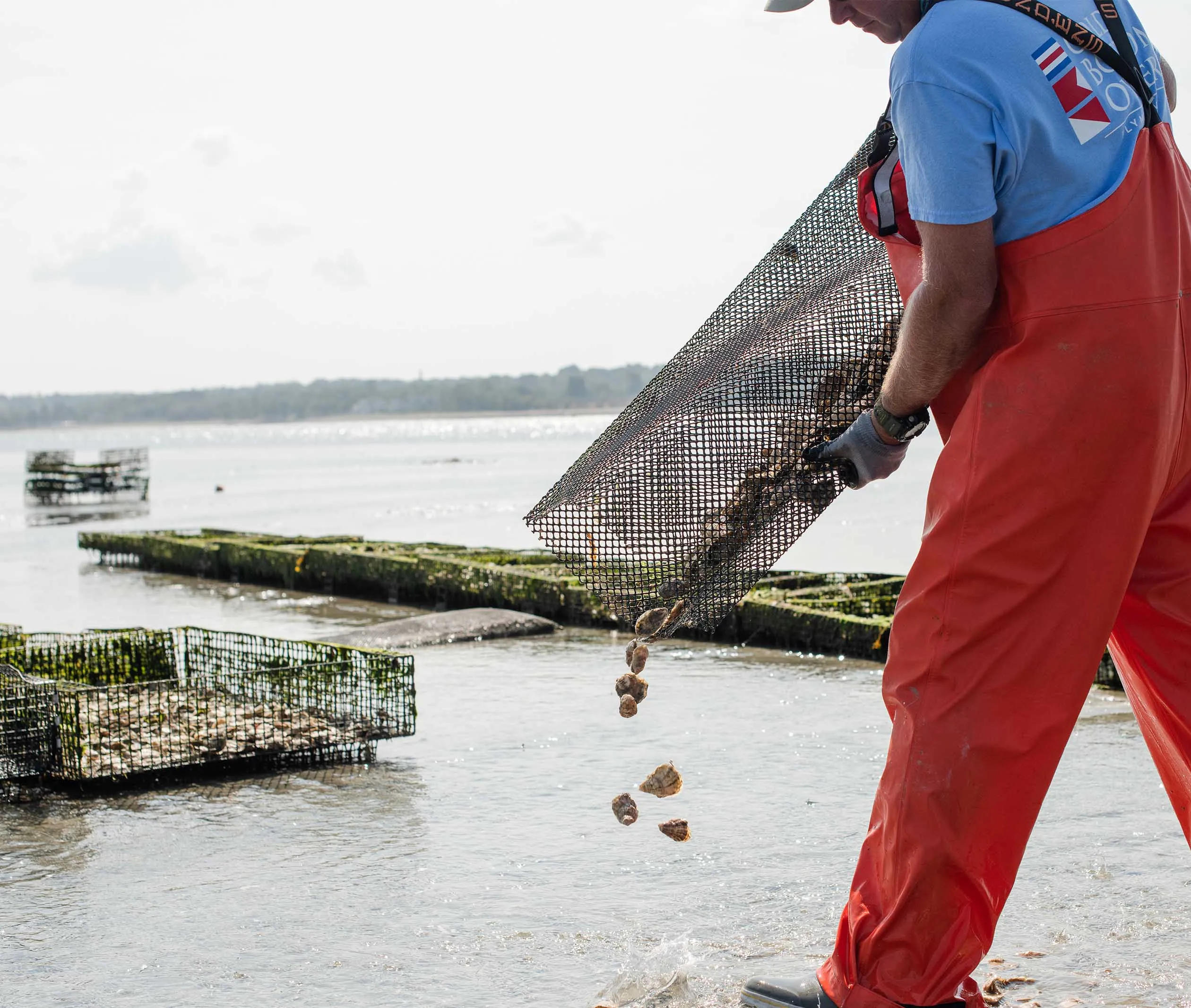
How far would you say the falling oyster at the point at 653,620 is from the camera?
12.5 ft

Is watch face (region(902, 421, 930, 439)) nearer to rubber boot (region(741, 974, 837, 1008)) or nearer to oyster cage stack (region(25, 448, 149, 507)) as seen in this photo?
rubber boot (region(741, 974, 837, 1008))

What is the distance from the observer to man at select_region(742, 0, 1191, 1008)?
2.80 m

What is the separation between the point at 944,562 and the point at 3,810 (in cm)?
594

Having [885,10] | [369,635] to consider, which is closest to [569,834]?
[885,10]

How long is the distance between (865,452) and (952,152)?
0.92 metres

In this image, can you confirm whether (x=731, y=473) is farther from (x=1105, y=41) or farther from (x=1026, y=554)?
(x=1105, y=41)

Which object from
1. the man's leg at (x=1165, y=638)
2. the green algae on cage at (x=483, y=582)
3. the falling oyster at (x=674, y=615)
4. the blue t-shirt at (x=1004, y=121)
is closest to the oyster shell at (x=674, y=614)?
the falling oyster at (x=674, y=615)

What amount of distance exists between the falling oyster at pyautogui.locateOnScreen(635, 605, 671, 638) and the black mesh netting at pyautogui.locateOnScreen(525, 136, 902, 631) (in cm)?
3

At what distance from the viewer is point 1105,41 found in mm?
2898

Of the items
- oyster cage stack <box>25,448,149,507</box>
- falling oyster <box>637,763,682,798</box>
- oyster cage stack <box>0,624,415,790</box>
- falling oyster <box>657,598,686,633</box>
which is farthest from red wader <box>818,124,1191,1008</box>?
oyster cage stack <box>25,448,149,507</box>

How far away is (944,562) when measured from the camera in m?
2.96

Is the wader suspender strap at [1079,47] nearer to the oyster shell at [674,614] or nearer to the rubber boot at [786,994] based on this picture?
the oyster shell at [674,614]

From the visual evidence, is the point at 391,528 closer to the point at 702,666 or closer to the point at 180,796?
the point at 702,666

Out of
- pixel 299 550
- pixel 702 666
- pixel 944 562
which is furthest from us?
pixel 299 550
